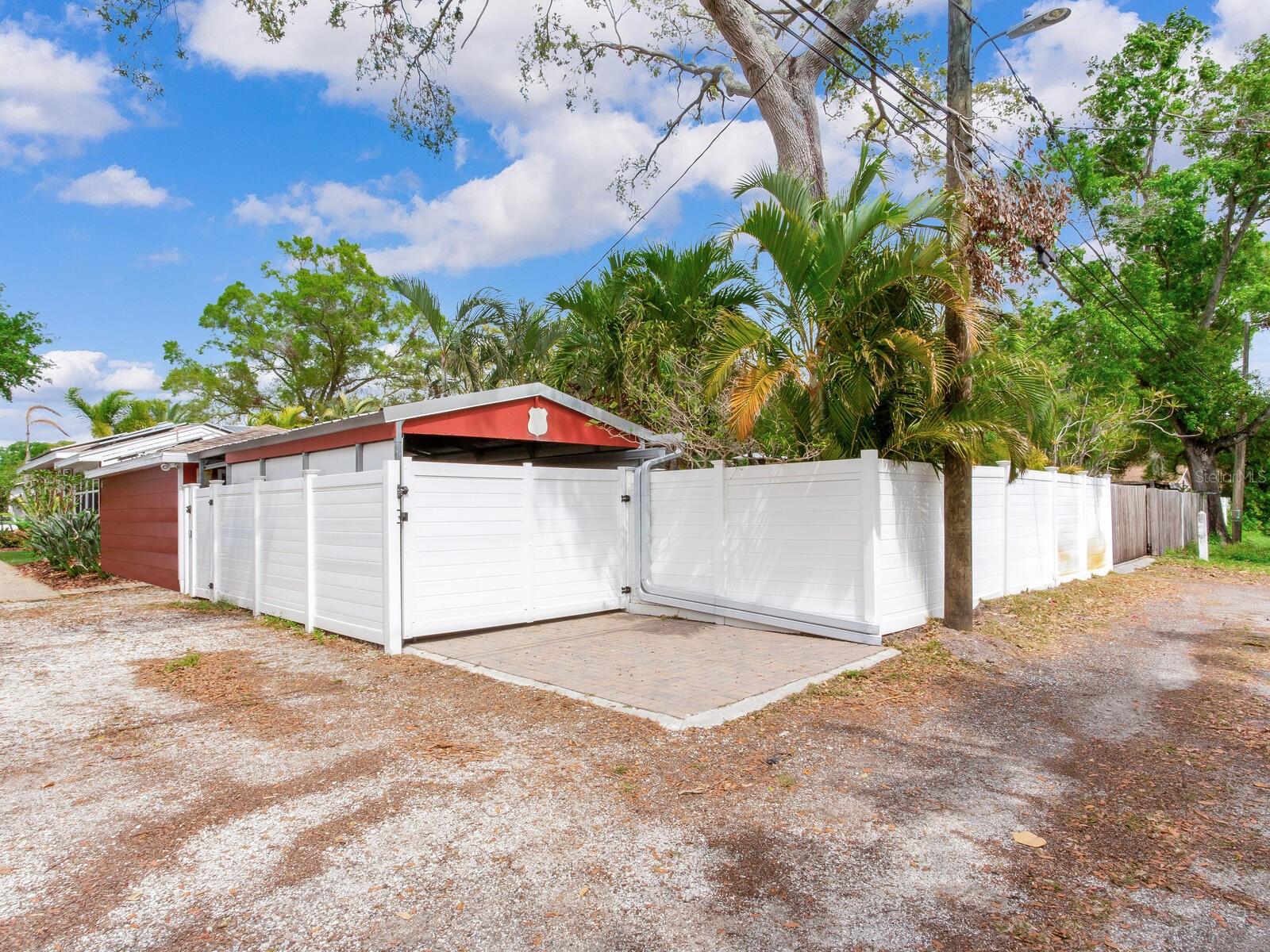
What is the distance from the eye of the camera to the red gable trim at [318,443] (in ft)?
27.5

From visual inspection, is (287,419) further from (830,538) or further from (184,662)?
(830,538)

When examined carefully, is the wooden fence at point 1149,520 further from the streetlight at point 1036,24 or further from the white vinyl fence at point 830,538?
the streetlight at point 1036,24

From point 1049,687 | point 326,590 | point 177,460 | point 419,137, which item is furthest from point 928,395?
point 177,460

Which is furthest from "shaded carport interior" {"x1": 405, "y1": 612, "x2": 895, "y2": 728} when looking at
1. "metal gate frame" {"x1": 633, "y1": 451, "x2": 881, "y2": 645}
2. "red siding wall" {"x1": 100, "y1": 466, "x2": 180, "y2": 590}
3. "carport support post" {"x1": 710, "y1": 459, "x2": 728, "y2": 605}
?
"red siding wall" {"x1": 100, "y1": 466, "x2": 180, "y2": 590}

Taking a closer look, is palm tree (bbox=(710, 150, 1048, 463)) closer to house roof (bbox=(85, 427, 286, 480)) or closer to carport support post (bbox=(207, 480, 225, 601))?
house roof (bbox=(85, 427, 286, 480))

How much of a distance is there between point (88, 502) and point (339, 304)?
11.6m

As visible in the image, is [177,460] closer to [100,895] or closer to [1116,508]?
[100,895]

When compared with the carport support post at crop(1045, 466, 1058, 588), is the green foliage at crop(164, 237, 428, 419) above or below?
above

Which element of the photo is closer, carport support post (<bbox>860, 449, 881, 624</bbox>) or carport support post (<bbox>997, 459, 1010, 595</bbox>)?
carport support post (<bbox>860, 449, 881, 624</bbox>)

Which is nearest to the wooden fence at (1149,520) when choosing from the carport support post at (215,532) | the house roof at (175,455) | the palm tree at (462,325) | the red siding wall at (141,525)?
the palm tree at (462,325)

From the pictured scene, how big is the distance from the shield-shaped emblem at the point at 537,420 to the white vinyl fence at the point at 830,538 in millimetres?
1553

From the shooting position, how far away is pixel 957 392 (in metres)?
7.52

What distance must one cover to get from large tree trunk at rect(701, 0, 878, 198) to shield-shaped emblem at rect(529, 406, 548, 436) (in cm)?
600

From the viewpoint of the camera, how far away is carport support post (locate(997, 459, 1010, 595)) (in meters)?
9.84
